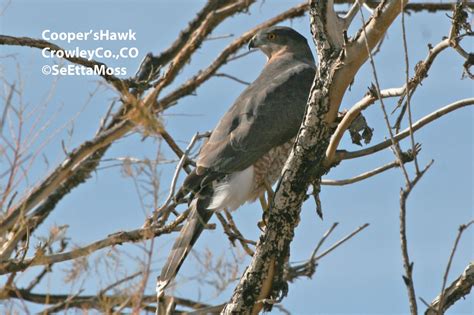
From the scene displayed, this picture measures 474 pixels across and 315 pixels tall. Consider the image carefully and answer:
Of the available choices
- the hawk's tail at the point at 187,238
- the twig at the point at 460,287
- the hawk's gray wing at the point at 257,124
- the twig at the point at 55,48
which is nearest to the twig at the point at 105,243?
the hawk's tail at the point at 187,238

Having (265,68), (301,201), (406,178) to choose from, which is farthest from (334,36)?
(265,68)

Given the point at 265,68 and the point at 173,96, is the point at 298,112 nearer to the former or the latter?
the point at 265,68

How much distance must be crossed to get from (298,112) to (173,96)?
3289 millimetres

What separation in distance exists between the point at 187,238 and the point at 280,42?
2.54 metres

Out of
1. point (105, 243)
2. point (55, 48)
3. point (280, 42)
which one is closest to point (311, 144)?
point (105, 243)

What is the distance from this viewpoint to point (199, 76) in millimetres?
9219

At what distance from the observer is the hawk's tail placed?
4953mm

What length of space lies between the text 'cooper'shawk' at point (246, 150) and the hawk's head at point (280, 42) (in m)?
0.78

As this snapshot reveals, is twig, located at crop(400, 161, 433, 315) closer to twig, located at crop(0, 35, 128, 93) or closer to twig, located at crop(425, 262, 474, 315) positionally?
twig, located at crop(425, 262, 474, 315)

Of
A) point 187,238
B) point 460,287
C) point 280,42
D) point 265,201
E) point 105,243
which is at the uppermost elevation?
point 280,42

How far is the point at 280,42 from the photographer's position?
7.17 m

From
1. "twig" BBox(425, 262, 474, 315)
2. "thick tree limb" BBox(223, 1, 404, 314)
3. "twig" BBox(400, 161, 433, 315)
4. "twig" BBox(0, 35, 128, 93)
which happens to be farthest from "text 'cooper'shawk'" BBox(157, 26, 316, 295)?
"twig" BBox(400, 161, 433, 315)

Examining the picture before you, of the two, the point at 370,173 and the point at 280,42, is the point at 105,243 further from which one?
the point at 280,42

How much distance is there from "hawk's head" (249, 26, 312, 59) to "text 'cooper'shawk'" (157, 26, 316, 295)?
30.9 inches
